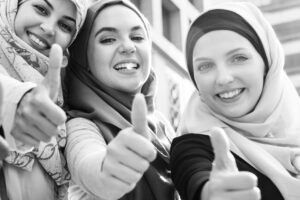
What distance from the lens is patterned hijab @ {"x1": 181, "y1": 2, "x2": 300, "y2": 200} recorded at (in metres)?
1.63

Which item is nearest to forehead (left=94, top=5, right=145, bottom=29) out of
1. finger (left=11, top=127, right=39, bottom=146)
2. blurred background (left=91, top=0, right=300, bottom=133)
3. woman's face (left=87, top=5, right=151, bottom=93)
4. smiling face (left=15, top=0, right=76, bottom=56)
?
woman's face (left=87, top=5, right=151, bottom=93)

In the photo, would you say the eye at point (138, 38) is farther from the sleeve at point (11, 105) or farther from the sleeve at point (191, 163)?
the sleeve at point (11, 105)

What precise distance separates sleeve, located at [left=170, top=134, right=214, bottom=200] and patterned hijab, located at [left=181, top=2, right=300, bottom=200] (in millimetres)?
54

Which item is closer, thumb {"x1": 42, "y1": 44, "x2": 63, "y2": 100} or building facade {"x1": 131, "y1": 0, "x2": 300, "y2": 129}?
thumb {"x1": 42, "y1": 44, "x2": 63, "y2": 100}

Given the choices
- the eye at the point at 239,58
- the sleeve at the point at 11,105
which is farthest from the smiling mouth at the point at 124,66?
the sleeve at the point at 11,105

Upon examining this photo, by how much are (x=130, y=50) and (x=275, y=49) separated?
1.45 feet

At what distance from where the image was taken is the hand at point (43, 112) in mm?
1282

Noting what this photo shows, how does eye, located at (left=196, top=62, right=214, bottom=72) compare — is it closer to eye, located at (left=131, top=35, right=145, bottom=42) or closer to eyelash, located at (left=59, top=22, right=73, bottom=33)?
eye, located at (left=131, top=35, right=145, bottom=42)

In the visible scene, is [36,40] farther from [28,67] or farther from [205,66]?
[205,66]

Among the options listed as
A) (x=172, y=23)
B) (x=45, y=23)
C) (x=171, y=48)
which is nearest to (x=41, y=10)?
(x=45, y=23)

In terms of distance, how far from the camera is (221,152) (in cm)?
130

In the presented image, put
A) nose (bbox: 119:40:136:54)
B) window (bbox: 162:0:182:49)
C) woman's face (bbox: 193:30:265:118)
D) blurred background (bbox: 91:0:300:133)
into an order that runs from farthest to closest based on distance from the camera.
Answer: window (bbox: 162:0:182:49)
blurred background (bbox: 91:0:300:133)
nose (bbox: 119:40:136:54)
woman's face (bbox: 193:30:265:118)

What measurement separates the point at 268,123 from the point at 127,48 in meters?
0.48

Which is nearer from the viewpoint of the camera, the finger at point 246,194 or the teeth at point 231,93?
the finger at point 246,194
